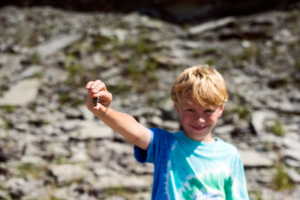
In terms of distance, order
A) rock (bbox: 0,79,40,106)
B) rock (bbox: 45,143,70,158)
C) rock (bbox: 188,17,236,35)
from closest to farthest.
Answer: rock (bbox: 45,143,70,158) → rock (bbox: 0,79,40,106) → rock (bbox: 188,17,236,35)

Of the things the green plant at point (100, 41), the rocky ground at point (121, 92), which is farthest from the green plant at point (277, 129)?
the green plant at point (100, 41)

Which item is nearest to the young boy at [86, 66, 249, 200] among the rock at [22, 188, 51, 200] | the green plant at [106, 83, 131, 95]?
the rock at [22, 188, 51, 200]

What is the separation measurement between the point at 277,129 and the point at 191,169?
3.36m

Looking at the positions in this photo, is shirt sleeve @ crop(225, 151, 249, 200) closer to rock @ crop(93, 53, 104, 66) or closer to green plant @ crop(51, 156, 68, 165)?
green plant @ crop(51, 156, 68, 165)

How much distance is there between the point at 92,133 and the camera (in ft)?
13.7

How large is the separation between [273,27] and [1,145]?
747 centimetres

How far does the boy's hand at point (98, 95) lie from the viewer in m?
1.16

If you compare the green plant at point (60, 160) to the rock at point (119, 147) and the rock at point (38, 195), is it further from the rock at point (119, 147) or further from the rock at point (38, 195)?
the rock at point (119, 147)

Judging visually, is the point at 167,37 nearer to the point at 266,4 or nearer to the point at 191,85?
the point at 266,4

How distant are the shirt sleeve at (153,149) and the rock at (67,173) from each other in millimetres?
1979

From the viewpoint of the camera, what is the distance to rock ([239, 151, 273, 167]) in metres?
3.58

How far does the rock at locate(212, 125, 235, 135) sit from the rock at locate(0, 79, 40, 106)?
3890 mm

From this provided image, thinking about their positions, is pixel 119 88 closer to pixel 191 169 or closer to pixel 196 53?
pixel 196 53

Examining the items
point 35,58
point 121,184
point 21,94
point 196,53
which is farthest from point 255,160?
point 35,58
